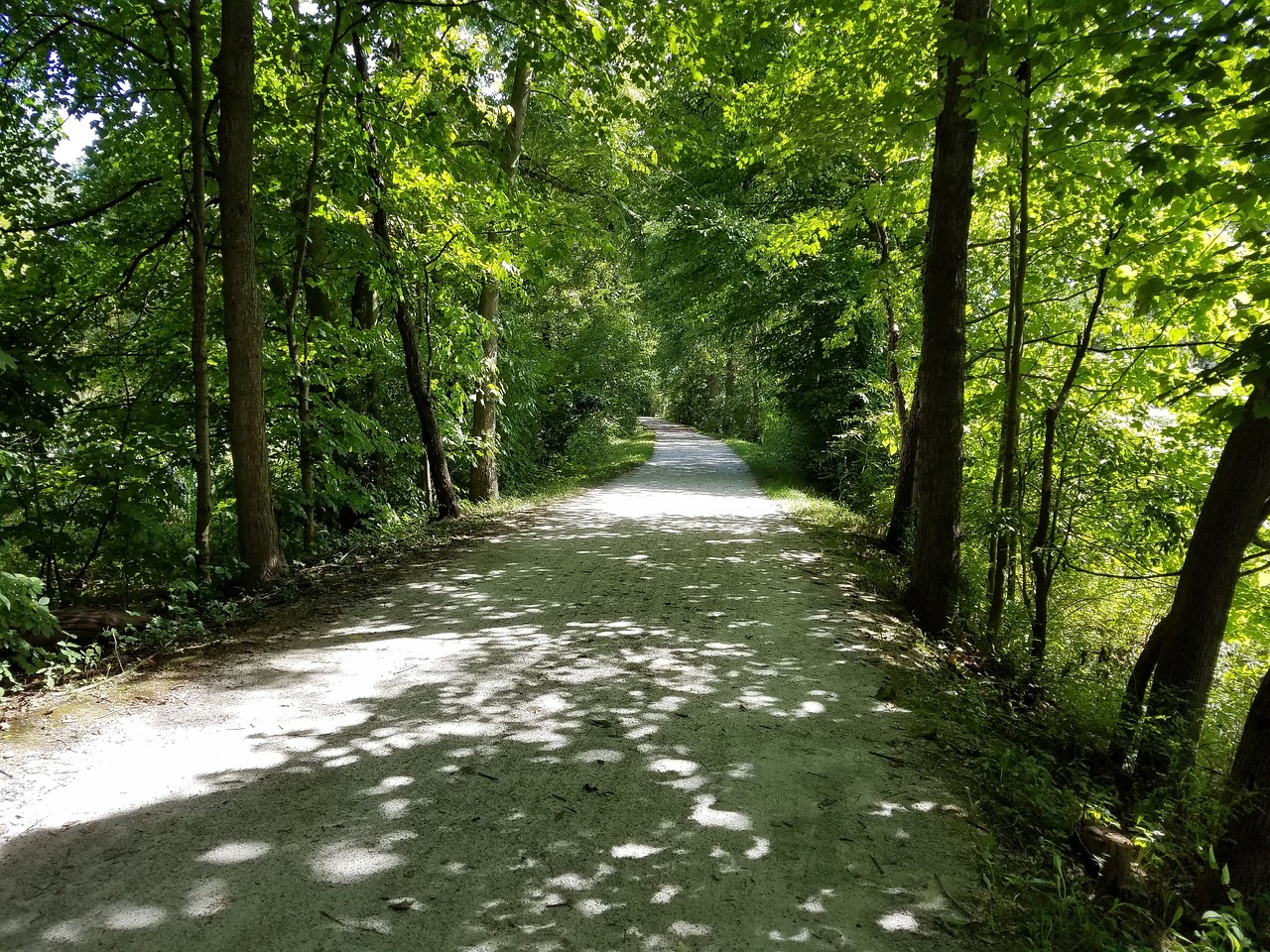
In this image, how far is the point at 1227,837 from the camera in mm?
3092

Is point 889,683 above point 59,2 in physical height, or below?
below

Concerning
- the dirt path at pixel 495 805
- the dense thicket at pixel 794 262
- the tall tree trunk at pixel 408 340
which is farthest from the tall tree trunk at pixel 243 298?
the tall tree trunk at pixel 408 340

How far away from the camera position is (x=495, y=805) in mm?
2988

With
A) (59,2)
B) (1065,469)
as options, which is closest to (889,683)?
(1065,469)

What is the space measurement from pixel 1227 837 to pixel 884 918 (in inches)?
78.8

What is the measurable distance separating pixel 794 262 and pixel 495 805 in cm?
998

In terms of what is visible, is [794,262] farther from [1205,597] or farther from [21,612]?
[21,612]

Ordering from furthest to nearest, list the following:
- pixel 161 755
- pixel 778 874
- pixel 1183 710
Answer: pixel 1183 710, pixel 161 755, pixel 778 874

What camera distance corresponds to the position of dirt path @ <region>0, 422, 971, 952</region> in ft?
7.64

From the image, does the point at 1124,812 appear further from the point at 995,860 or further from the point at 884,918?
the point at 884,918

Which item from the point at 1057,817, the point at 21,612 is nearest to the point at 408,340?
the point at 21,612

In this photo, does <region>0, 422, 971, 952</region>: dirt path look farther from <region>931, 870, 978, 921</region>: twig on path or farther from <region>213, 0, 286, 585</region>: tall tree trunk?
<region>213, 0, 286, 585</region>: tall tree trunk

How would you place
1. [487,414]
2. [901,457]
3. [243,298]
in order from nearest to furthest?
[243,298], [901,457], [487,414]

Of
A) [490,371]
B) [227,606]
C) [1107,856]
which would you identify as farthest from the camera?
[490,371]
